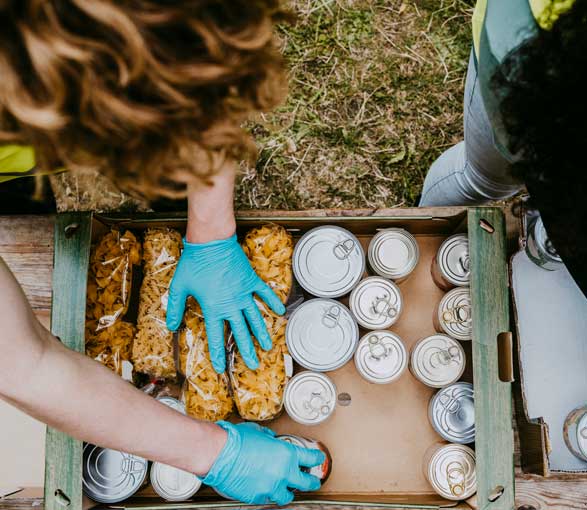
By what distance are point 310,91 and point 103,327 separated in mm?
1566

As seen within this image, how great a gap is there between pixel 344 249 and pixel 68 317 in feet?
2.65

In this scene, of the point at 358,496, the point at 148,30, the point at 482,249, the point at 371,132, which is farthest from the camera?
the point at 371,132

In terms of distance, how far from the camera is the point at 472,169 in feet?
5.33

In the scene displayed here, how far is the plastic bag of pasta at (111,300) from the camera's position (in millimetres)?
1455

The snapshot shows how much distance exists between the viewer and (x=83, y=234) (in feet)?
4.51

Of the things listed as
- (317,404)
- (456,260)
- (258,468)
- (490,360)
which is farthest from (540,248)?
(258,468)

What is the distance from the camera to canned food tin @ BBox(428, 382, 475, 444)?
1394mm

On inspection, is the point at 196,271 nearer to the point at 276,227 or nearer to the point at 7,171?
the point at 276,227

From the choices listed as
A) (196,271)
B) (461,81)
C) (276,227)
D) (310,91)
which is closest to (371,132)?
(310,91)

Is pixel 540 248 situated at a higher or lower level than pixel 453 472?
higher

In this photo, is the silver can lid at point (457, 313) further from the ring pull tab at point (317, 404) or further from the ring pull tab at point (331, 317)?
the ring pull tab at point (317, 404)

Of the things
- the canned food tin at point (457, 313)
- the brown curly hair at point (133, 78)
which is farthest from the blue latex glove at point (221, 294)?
the brown curly hair at point (133, 78)

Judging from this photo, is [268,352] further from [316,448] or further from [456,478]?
[456,478]

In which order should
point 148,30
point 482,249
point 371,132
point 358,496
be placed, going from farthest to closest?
point 371,132
point 358,496
point 482,249
point 148,30
